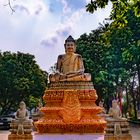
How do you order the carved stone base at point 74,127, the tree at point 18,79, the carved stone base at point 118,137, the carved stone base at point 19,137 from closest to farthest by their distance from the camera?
the carved stone base at point 74,127
the carved stone base at point 118,137
the carved stone base at point 19,137
the tree at point 18,79

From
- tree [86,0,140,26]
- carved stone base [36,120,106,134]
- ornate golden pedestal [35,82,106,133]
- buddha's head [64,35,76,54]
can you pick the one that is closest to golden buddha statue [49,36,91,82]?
buddha's head [64,35,76,54]

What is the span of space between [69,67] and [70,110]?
2.37 metres

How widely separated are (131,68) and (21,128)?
69.4 feet

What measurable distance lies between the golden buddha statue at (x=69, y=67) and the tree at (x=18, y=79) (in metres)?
29.6

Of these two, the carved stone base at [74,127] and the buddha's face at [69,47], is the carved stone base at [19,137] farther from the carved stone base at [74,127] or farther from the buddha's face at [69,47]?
the buddha's face at [69,47]

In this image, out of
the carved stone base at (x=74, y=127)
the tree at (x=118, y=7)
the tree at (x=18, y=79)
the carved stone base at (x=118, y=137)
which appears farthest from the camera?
the tree at (x=18, y=79)

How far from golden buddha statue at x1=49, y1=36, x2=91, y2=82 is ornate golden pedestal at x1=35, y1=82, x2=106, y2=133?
0.37m

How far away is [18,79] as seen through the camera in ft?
154

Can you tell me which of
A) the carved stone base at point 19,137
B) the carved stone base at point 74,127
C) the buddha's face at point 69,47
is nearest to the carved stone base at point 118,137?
the carved stone base at point 19,137

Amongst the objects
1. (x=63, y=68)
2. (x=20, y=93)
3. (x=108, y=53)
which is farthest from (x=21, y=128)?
(x=20, y=93)

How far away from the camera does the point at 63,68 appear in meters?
16.8

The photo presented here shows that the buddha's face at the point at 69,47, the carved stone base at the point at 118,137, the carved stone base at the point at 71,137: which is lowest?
the carved stone base at the point at 118,137

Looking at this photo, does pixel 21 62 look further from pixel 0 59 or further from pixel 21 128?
pixel 21 128

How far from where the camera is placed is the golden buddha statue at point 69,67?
16156 mm
